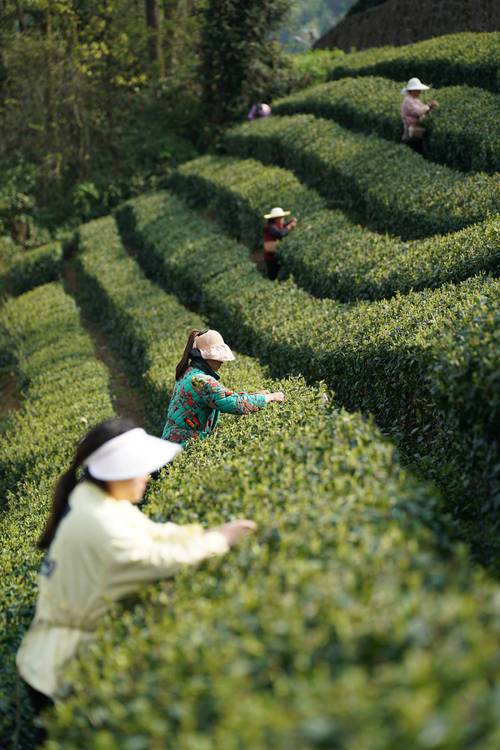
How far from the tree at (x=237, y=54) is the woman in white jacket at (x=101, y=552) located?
24.8 meters

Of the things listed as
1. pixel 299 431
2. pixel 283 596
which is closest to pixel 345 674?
pixel 283 596

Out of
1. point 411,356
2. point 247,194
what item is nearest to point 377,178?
point 247,194

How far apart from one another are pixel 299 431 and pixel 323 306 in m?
5.42

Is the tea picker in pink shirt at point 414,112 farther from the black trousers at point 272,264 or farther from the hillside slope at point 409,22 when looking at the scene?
the hillside slope at point 409,22

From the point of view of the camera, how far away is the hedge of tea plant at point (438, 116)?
14.6 meters

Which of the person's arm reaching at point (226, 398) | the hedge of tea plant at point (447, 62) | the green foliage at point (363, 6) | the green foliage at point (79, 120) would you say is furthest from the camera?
the green foliage at point (363, 6)

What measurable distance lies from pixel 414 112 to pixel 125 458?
13.6 m

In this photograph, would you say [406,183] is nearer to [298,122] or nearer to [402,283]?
[402,283]

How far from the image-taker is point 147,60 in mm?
33562

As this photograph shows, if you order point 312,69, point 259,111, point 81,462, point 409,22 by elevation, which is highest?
point 81,462

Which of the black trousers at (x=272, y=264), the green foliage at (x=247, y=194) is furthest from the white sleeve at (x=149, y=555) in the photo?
the green foliage at (x=247, y=194)

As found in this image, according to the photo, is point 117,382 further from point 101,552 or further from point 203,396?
point 101,552

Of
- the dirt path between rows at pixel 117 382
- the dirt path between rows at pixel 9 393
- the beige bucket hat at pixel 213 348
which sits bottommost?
the dirt path between rows at pixel 9 393

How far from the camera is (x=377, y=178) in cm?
1542
